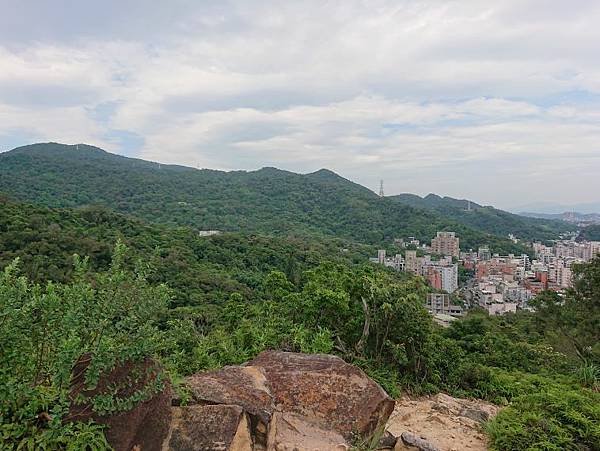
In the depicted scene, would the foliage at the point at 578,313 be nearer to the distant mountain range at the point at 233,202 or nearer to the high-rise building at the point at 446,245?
the distant mountain range at the point at 233,202

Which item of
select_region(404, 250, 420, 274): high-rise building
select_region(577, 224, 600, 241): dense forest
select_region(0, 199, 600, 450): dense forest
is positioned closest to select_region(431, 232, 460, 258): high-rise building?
select_region(404, 250, 420, 274): high-rise building

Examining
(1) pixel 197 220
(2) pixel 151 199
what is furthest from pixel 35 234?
(2) pixel 151 199

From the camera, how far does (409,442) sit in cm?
414

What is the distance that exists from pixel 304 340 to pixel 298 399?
7.31ft

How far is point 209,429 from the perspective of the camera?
2.94 meters

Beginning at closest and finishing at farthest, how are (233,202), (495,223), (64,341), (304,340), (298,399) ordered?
(64,341) < (298,399) < (304,340) < (233,202) < (495,223)

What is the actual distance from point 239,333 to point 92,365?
3.62 m

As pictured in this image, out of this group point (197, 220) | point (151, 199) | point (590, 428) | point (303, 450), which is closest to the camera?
point (303, 450)

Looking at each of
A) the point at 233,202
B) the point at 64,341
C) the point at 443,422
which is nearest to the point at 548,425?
the point at 443,422

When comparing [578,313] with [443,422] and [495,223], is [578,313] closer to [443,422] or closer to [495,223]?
[443,422]

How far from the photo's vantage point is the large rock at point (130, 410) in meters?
2.64

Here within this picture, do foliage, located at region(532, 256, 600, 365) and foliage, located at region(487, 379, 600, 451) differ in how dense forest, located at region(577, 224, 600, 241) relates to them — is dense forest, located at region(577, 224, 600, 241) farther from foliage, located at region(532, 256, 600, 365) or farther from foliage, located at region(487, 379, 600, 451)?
foliage, located at region(487, 379, 600, 451)

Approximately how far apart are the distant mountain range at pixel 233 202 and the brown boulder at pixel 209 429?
70921 mm

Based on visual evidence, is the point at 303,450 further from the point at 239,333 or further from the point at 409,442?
the point at 239,333
